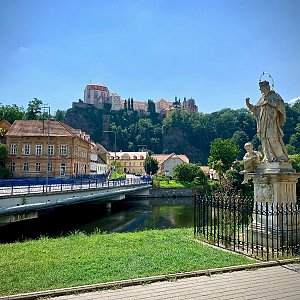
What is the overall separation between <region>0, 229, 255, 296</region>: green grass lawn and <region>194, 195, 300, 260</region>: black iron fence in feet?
2.90

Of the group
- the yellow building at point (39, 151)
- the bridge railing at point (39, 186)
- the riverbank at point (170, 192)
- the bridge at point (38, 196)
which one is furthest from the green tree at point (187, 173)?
the bridge at point (38, 196)

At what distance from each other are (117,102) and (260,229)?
168 m

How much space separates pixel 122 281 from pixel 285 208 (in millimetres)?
6478

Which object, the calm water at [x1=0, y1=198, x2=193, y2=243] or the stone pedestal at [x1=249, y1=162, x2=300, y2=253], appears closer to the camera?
the stone pedestal at [x1=249, y1=162, x2=300, y2=253]

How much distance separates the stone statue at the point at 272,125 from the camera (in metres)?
11.2

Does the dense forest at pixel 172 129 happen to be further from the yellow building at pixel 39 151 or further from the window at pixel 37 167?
the window at pixel 37 167

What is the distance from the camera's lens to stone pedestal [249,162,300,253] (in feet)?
33.6

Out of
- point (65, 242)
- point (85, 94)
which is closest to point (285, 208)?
point (65, 242)

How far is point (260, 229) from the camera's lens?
10.8 meters

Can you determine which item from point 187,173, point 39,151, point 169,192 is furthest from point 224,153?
point 39,151

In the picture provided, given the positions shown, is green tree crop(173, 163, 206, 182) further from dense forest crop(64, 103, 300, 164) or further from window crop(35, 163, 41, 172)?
dense forest crop(64, 103, 300, 164)

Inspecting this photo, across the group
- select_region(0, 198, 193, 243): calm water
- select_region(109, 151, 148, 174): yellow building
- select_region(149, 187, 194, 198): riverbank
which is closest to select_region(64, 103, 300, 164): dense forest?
select_region(109, 151, 148, 174): yellow building

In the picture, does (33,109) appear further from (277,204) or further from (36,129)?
(277,204)

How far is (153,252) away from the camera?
10.1m
